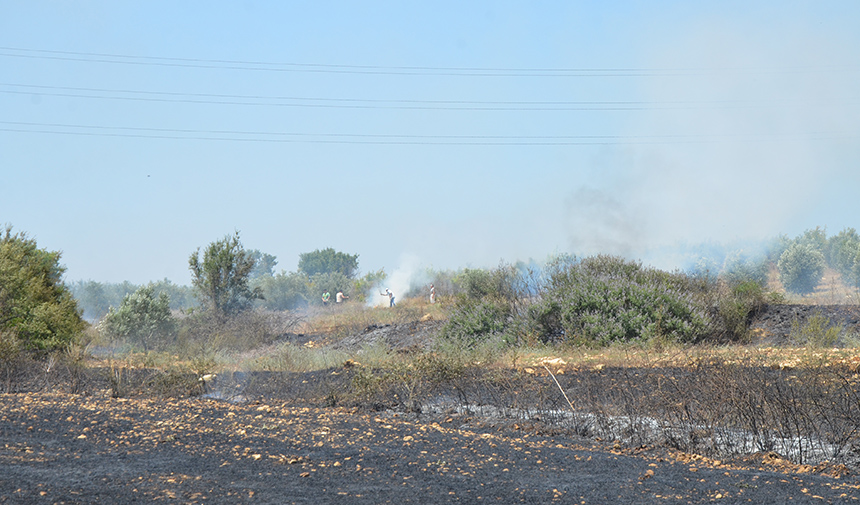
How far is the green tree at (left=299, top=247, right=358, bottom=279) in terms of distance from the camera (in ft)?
257

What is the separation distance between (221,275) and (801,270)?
3181 centimetres

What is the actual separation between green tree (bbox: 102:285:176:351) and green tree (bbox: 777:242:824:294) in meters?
33.6

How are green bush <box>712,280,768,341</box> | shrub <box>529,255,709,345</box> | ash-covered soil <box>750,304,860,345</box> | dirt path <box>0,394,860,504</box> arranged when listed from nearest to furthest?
dirt path <box>0,394,860,504</box> → shrub <box>529,255,709,345</box> → green bush <box>712,280,768,341</box> → ash-covered soil <box>750,304,860,345</box>

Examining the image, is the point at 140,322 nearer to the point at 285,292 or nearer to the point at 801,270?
the point at 285,292

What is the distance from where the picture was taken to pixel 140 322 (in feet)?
72.6

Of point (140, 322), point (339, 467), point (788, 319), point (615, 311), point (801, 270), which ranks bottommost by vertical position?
point (339, 467)

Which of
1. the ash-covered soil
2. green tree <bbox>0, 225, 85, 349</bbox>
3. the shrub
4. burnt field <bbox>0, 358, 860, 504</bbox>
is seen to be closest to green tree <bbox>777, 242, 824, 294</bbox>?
the ash-covered soil

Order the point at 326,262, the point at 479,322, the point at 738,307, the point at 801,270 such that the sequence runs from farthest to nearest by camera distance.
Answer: the point at 326,262 → the point at 801,270 → the point at 738,307 → the point at 479,322

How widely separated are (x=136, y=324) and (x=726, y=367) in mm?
18185

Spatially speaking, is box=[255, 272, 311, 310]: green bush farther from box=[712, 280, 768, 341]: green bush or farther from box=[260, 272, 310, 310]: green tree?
box=[712, 280, 768, 341]: green bush

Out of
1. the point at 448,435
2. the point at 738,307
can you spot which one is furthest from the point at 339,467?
the point at 738,307

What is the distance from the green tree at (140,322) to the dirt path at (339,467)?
14.6 meters

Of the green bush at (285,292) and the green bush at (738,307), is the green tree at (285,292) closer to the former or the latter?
the green bush at (285,292)

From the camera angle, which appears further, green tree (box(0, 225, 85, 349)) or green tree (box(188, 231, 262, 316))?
green tree (box(188, 231, 262, 316))
